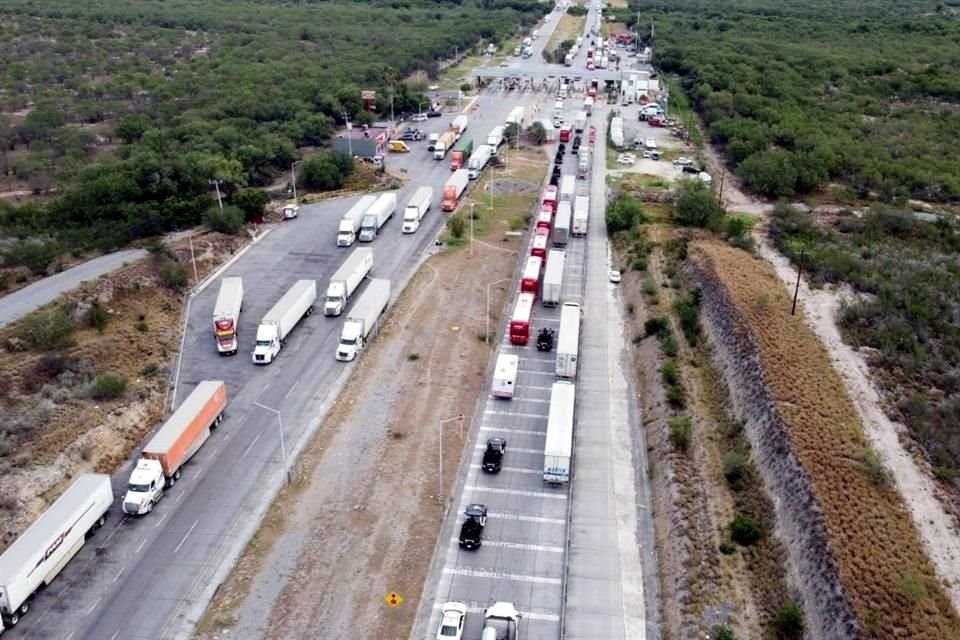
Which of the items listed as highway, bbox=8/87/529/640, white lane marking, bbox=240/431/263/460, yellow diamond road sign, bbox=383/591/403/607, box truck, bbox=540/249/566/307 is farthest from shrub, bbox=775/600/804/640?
box truck, bbox=540/249/566/307

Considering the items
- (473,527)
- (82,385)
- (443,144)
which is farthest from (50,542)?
(443,144)

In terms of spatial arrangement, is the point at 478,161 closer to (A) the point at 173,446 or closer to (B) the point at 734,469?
(B) the point at 734,469

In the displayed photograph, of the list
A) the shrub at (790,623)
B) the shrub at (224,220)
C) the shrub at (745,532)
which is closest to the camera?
the shrub at (790,623)

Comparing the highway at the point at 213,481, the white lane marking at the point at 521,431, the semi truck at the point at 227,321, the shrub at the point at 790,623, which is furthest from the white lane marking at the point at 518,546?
the semi truck at the point at 227,321

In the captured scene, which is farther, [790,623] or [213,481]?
[213,481]

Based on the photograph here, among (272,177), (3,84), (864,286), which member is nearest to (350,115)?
(272,177)

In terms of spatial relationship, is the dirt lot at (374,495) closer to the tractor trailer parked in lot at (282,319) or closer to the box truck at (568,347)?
the box truck at (568,347)

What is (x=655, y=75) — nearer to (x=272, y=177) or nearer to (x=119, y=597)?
(x=272, y=177)
